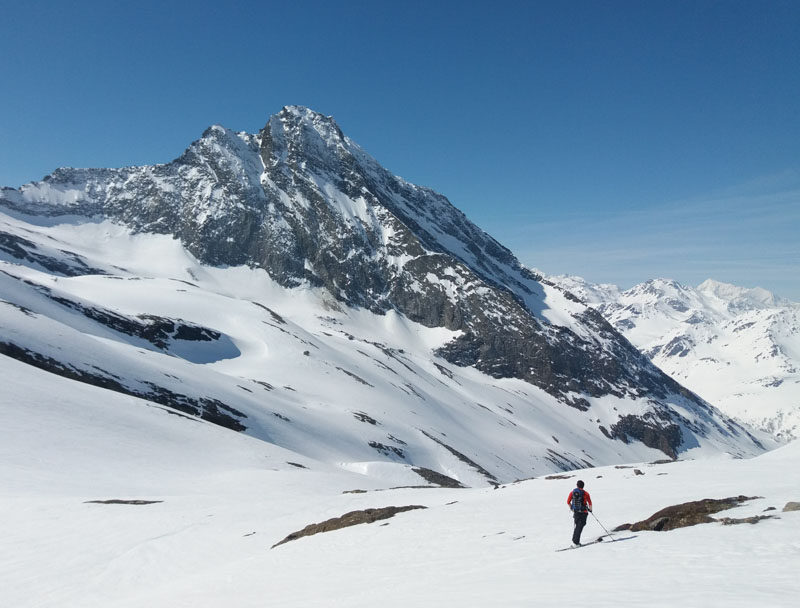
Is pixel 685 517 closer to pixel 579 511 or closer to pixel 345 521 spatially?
pixel 579 511

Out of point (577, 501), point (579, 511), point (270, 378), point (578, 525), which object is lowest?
point (578, 525)

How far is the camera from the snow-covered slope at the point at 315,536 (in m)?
11.4

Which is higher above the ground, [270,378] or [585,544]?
[270,378]

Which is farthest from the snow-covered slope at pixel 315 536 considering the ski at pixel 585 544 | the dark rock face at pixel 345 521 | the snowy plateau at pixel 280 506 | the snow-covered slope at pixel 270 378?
the snow-covered slope at pixel 270 378

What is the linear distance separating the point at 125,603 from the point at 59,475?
20621mm

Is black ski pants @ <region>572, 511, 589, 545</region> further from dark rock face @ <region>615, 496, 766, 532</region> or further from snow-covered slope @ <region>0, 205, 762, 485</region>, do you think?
snow-covered slope @ <region>0, 205, 762, 485</region>

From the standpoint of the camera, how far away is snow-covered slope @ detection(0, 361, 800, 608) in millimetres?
11430

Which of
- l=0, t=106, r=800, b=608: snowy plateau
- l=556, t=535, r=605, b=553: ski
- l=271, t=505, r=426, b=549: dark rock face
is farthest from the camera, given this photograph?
l=271, t=505, r=426, b=549: dark rock face

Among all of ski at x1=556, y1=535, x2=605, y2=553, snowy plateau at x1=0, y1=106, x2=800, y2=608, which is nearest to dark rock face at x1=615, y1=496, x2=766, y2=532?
snowy plateau at x1=0, y1=106, x2=800, y2=608

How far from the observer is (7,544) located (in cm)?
2056

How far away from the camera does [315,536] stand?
2217 cm

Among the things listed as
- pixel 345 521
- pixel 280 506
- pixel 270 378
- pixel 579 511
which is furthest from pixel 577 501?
pixel 270 378

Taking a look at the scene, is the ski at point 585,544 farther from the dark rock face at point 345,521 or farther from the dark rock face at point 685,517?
the dark rock face at point 345,521

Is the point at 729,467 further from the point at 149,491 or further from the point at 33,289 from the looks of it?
the point at 33,289
